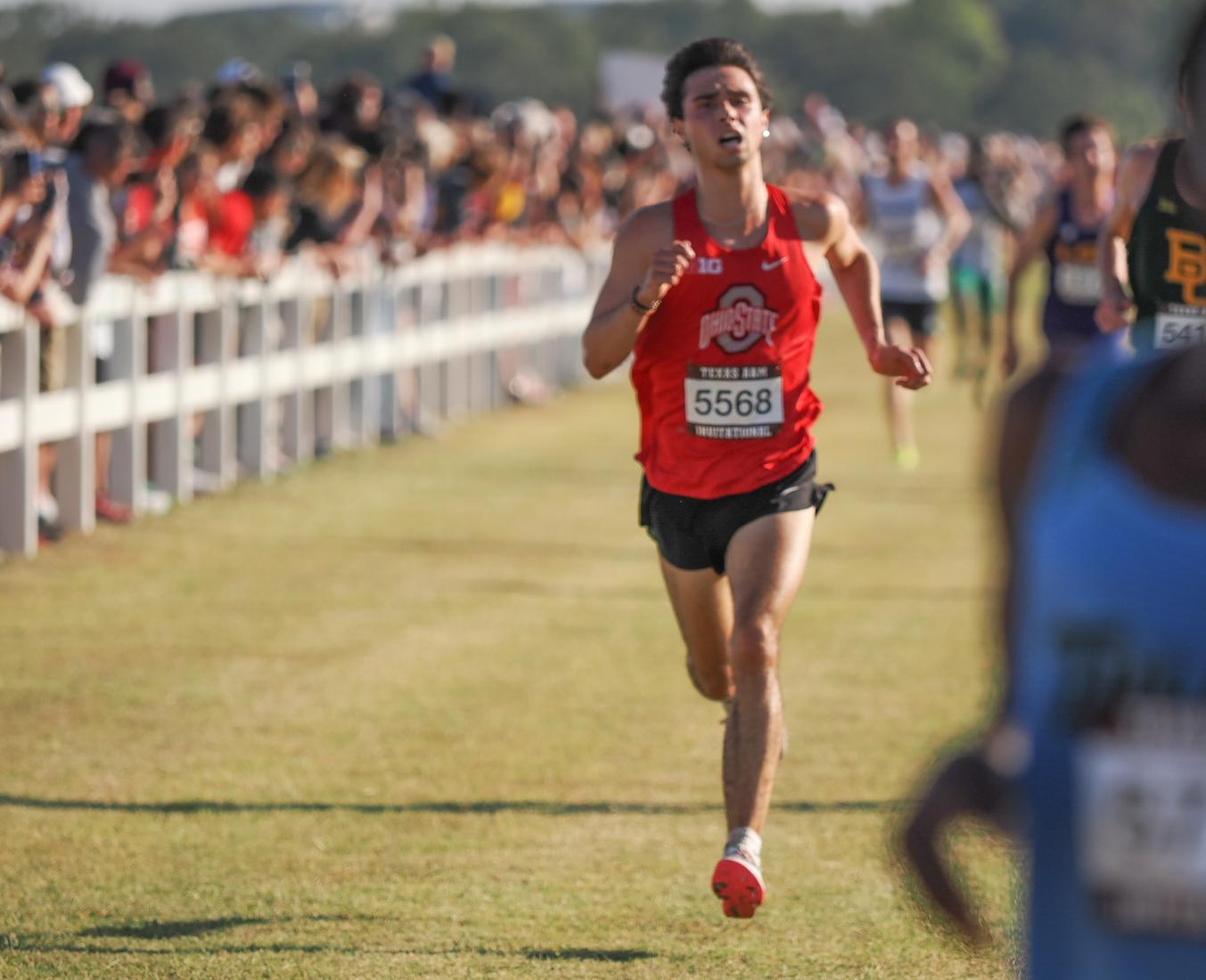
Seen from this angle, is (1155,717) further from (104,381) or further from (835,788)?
(104,381)

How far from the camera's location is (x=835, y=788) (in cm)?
722

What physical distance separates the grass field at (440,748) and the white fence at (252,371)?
0.47 meters

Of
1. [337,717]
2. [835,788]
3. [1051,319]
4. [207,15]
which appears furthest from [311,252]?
[207,15]

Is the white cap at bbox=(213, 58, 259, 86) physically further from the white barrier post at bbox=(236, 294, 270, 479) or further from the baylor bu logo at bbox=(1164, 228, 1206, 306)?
the baylor bu logo at bbox=(1164, 228, 1206, 306)

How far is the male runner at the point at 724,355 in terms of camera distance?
5.86m

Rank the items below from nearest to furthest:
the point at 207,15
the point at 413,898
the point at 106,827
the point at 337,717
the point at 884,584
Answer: the point at 413,898 < the point at 106,827 < the point at 337,717 < the point at 884,584 < the point at 207,15

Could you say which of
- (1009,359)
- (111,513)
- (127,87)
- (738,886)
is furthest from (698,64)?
(127,87)

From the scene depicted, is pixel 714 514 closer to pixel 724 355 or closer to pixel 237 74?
pixel 724 355

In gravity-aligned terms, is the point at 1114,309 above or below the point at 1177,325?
below

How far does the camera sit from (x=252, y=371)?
14.5 metres

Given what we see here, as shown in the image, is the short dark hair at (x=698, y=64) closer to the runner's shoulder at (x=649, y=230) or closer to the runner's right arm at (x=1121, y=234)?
the runner's shoulder at (x=649, y=230)

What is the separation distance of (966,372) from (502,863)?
61.5 feet

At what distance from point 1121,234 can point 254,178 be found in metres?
7.43

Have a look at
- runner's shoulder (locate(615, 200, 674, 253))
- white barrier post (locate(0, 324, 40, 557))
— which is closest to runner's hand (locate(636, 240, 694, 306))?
runner's shoulder (locate(615, 200, 674, 253))
